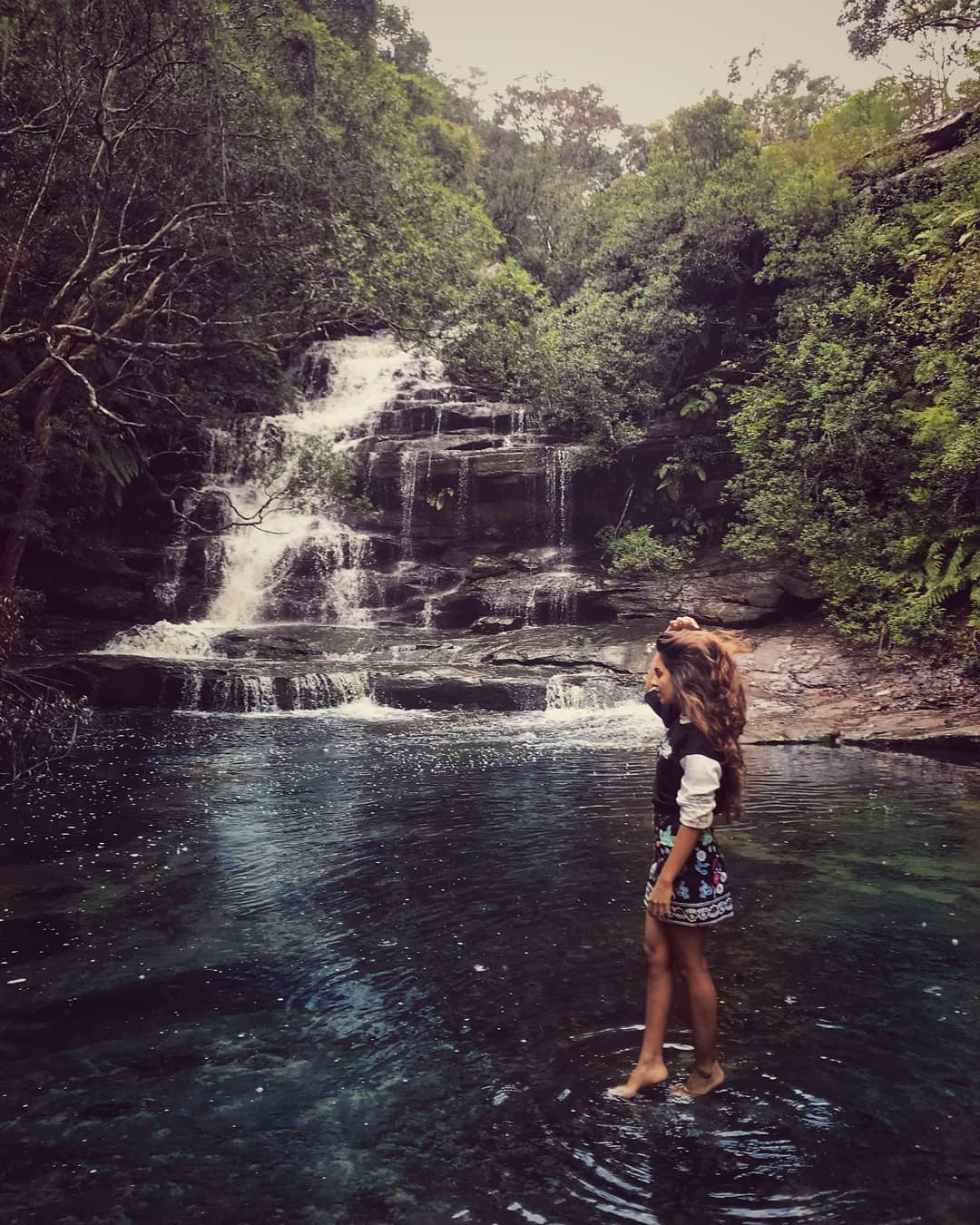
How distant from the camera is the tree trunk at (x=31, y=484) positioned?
484 inches

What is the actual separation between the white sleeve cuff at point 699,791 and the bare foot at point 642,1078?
0.93 meters

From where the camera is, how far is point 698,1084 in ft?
10.4

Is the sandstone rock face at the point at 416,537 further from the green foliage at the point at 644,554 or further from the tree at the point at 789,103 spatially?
the tree at the point at 789,103

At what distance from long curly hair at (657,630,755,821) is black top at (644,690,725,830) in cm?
4

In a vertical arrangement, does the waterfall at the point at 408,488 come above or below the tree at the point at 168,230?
below

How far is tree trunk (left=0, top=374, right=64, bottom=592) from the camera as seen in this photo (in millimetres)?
12289

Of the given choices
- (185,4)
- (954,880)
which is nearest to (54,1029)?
(954,880)

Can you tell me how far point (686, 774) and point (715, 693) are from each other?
31 centimetres

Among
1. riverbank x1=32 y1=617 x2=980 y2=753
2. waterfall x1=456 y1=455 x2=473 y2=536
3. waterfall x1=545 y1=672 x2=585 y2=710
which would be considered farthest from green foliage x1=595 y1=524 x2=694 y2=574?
waterfall x1=545 y1=672 x2=585 y2=710

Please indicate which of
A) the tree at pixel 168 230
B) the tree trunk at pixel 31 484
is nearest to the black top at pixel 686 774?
the tree at pixel 168 230

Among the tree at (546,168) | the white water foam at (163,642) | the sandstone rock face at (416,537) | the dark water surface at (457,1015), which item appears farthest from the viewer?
the tree at (546,168)

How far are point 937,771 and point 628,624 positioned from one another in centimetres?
771

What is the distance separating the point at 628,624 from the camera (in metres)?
16.8

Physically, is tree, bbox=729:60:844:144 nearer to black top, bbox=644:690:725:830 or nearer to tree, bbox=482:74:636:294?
tree, bbox=482:74:636:294
